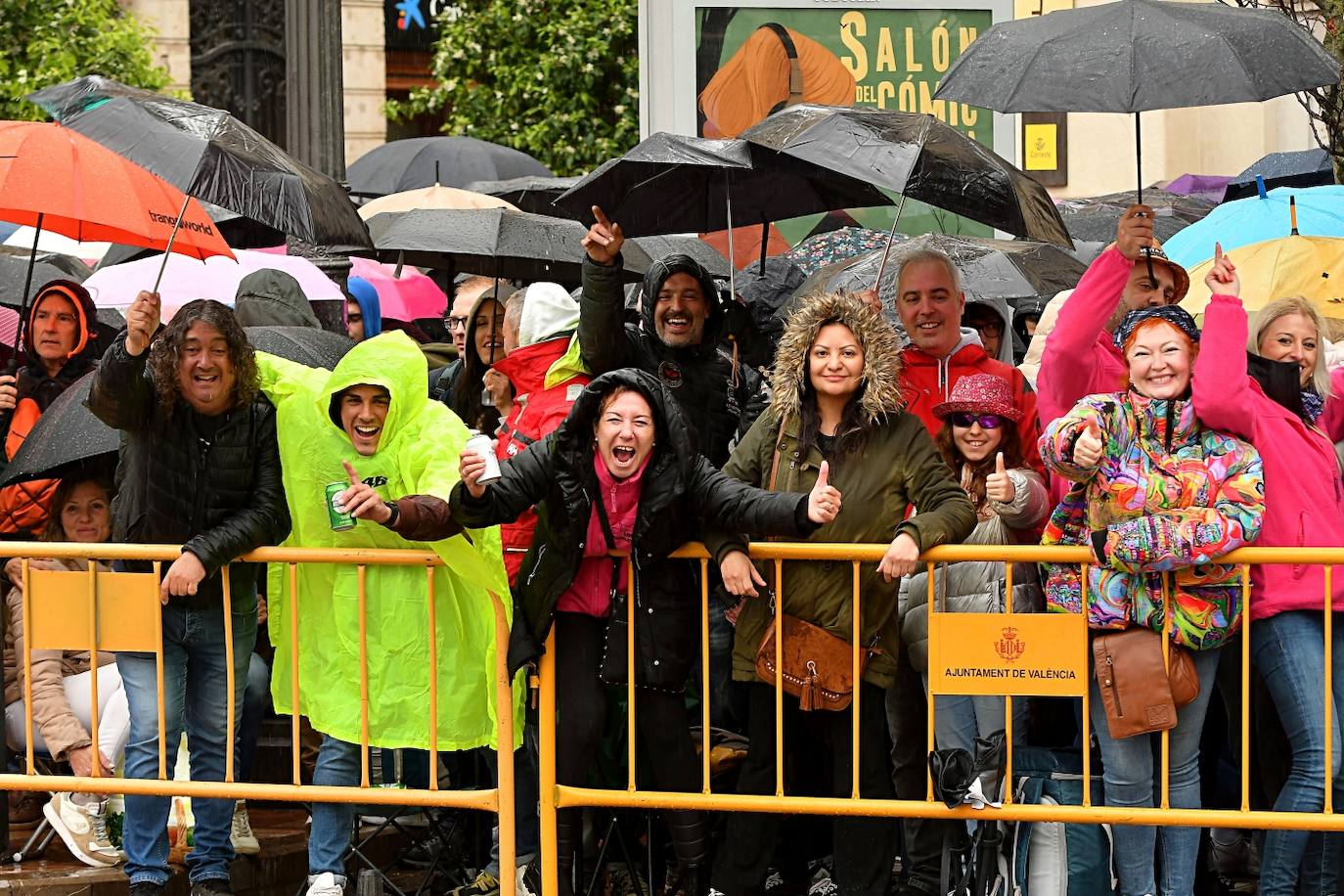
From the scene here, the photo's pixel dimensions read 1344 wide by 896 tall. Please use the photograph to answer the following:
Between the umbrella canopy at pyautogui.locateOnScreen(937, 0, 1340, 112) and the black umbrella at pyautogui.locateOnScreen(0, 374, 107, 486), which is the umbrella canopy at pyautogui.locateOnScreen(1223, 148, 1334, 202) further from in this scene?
the black umbrella at pyautogui.locateOnScreen(0, 374, 107, 486)

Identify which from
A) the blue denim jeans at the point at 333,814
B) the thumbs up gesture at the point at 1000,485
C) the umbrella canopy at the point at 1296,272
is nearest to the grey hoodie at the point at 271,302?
the blue denim jeans at the point at 333,814

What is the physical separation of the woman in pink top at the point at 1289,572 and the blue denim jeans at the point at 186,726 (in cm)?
316

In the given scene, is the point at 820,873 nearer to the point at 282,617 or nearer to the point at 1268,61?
the point at 282,617

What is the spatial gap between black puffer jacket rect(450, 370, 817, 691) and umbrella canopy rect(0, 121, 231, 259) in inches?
67.9

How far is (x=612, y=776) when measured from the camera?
267 inches

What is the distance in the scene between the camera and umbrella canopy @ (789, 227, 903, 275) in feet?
29.1

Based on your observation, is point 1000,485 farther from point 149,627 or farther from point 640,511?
point 149,627

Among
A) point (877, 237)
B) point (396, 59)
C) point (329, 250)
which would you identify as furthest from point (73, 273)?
point (396, 59)

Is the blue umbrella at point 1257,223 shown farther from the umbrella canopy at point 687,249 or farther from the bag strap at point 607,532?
the bag strap at point 607,532

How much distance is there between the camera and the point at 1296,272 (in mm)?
7438

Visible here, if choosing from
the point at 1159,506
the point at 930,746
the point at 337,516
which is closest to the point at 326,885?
the point at 337,516

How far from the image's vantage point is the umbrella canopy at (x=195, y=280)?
8.89 m

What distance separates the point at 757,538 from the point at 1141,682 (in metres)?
1.30

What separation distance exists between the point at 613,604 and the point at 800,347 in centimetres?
100
